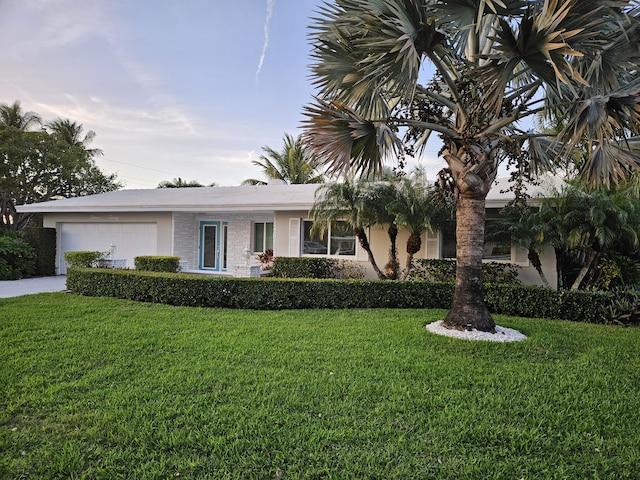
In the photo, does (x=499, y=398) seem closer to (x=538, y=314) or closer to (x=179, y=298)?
(x=538, y=314)

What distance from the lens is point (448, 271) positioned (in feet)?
37.4

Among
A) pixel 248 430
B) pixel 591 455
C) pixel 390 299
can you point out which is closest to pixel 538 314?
pixel 390 299

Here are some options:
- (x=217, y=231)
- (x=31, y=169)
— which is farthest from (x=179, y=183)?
(x=217, y=231)

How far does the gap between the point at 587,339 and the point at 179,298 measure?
901 centimetres

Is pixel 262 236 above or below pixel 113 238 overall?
above

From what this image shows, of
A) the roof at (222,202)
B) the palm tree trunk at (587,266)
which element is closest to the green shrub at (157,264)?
the roof at (222,202)

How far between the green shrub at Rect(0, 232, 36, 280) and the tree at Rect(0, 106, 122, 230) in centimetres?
549

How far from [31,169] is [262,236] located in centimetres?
1579

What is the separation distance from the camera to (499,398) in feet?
14.4

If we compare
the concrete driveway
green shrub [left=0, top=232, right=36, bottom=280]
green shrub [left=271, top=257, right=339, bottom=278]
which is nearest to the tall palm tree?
green shrub [left=0, top=232, right=36, bottom=280]

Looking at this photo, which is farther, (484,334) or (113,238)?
(113,238)

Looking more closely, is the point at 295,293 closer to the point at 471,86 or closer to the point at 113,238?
the point at 471,86

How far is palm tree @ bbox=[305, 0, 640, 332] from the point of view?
5.43m

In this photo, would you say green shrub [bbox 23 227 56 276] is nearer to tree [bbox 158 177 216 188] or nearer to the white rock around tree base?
the white rock around tree base
